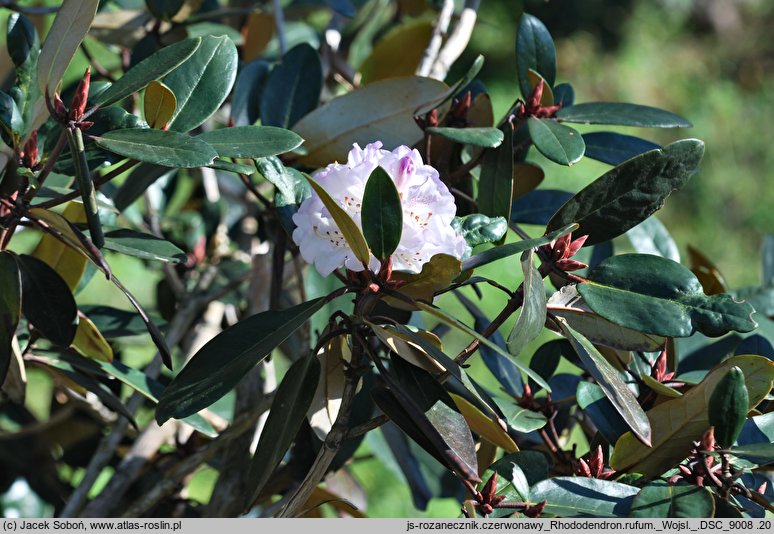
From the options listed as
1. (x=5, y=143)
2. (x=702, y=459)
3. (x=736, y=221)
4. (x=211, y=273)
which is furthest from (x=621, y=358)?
(x=736, y=221)

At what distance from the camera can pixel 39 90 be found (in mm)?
740

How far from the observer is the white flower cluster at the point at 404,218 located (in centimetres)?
69

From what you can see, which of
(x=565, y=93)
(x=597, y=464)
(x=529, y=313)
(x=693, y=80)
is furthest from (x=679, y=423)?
(x=693, y=80)

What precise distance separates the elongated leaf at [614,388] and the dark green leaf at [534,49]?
1.14ft

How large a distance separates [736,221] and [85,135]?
3.33 meters

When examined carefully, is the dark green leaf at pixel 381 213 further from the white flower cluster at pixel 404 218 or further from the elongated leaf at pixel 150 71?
the elongated leaf at pixel 150 71

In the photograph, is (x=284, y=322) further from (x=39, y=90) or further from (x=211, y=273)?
(x=211, y=273)

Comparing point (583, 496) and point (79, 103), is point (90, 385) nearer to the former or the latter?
point (79, 103)

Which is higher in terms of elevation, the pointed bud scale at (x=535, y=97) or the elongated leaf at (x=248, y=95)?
the pointed bud scale at (x=535, y=97)

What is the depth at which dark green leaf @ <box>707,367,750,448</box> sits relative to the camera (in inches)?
25.4

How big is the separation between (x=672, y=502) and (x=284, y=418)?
1.04ft

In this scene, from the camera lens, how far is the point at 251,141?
2.37ft

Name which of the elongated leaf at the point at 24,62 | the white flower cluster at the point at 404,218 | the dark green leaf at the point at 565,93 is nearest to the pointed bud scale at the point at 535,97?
the dark green leaf at the point at 565,93

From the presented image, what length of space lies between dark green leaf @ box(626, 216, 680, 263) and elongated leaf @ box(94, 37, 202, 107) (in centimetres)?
59
